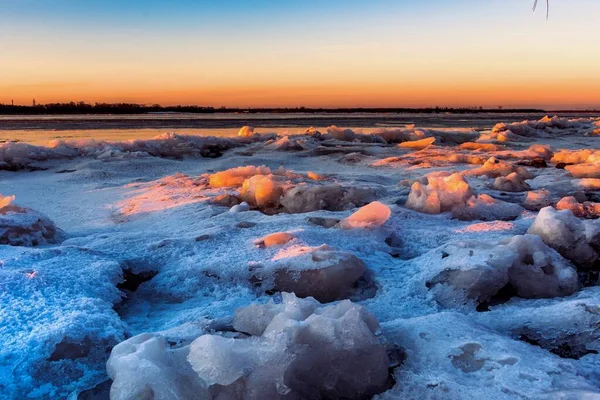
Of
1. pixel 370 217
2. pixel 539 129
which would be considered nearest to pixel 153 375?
pixel 370 217

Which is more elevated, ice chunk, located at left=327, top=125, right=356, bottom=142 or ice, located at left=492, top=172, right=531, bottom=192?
ice chunk, located at left=327, top=125, right=356, bottom=142

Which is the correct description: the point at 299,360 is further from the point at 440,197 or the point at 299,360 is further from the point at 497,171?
the point at 497,171

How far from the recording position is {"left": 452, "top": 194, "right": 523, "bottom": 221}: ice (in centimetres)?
343

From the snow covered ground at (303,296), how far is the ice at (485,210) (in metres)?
0.02

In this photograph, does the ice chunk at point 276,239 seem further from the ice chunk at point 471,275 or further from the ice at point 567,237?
the ice at point 567,237

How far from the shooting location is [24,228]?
294 centimetres

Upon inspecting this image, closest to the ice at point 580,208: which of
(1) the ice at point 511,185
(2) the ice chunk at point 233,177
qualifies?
(1) the ice at point 511,185

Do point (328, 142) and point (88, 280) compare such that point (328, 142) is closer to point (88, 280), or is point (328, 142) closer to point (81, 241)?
point (81, 241)

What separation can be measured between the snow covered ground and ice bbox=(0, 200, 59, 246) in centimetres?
1

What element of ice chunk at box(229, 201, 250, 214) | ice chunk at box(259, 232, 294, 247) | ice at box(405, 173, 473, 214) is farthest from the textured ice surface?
ice at box(405, 173, 473, 214)

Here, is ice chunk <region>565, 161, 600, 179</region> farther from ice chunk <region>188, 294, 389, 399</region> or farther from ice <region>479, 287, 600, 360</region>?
ice chunk <region>188, 294, 389, 399</region>

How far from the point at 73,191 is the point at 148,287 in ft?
11.6

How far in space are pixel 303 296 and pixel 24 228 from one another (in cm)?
185

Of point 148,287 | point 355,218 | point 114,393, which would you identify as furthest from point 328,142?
point 114,393
